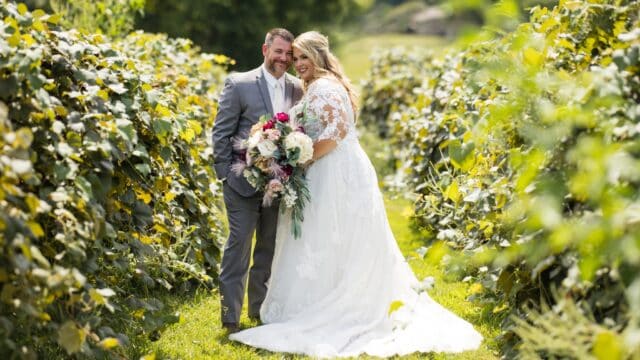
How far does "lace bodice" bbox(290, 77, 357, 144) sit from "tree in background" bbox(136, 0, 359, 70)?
16.5m

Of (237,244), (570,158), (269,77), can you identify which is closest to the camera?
(570,158)

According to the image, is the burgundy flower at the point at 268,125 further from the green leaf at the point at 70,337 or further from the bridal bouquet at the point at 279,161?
the green leaf at the point at 70,337

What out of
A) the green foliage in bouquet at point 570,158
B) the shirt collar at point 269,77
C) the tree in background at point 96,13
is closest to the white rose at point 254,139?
the shirt collar at point 269,77

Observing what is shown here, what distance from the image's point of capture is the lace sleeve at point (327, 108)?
4.90 m

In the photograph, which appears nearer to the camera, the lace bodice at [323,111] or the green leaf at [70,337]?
the green leaf at [70,337]

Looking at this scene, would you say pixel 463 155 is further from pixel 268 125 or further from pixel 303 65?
pixel 303 65

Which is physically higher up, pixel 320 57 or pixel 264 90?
pixel 320 57

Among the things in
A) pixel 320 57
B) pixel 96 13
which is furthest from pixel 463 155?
pixel 96 13

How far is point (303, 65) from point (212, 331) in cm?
189

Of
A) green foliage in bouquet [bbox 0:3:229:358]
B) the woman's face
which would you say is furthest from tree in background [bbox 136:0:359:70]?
green foliage in bouquet [bbox 0:3:229:358]

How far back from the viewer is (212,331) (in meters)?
4.99

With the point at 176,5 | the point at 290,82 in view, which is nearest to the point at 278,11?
the point at 176,5

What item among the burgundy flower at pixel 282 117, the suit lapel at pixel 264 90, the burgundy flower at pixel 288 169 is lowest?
the burgundy flower at pixel 288 169

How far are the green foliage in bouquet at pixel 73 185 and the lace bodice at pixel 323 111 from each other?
736mm
